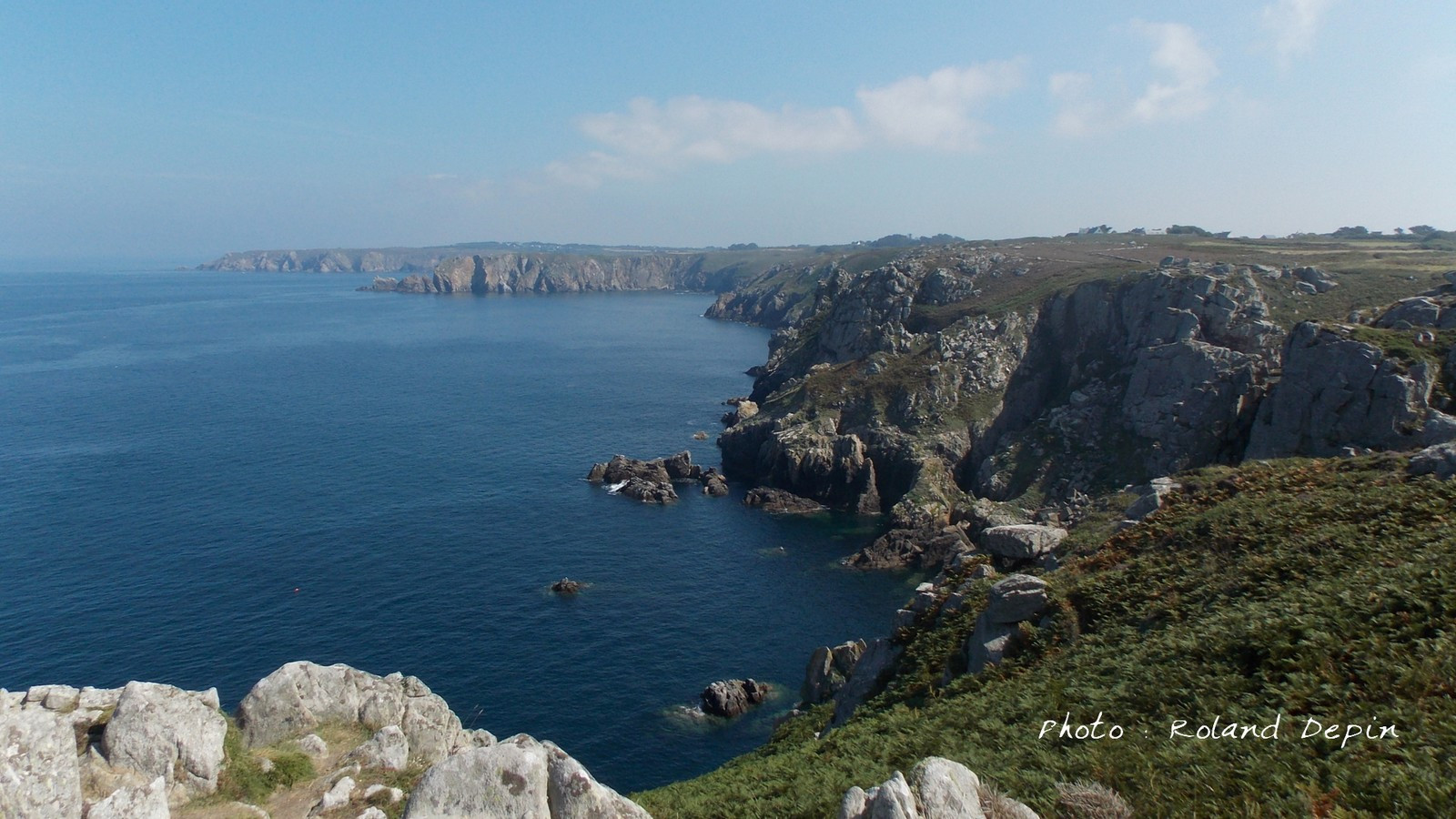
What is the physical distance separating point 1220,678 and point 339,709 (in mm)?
25632

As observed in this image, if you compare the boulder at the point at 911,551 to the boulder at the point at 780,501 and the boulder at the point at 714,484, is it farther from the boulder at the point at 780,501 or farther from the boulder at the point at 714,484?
the boulder at the point at 714,484

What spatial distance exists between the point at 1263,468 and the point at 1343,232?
204 metres

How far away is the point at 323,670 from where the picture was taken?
26.7 meters

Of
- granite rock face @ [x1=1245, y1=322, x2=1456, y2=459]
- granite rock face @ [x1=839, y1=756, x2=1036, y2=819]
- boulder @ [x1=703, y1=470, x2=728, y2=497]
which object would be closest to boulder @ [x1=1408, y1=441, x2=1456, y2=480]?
granite rock face @ [x1=839, y1=756, x2=1036, y2=819]

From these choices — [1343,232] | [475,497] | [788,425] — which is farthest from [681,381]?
[1343,232]

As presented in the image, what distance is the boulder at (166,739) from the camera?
1980 cm

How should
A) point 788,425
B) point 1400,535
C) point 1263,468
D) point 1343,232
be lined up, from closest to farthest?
point 1400,535
point 1263,468
point 788,425
point 1343,232

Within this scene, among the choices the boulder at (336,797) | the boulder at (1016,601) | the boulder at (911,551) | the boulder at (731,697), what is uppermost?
the boulder at (1016,601)

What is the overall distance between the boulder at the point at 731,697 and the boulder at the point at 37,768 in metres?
38.8

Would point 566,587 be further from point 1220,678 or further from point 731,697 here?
point 1220,678

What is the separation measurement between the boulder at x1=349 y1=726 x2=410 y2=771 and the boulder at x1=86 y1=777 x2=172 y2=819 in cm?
594

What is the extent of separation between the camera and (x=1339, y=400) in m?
59.2

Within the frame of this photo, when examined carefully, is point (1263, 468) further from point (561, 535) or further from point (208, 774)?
point (561, 535)

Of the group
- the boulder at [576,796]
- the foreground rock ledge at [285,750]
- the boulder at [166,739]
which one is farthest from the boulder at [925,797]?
the boulder at [166,739]
